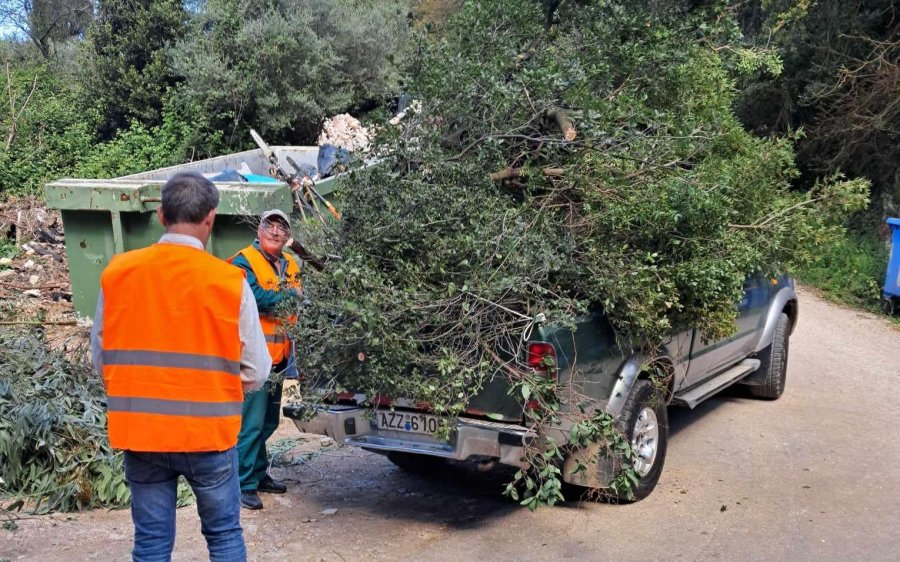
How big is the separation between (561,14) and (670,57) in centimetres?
91

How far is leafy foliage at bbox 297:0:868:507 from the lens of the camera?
4.52 metres

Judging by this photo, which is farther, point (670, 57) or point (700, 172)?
point (670, 57)

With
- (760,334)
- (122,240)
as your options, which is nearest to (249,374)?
(122,240)

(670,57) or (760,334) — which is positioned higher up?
(670,57)

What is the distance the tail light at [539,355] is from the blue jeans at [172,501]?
1750mm

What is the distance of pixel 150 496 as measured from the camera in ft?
10.9

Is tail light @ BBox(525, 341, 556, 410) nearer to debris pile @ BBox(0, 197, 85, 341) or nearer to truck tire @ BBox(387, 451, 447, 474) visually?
truck tire @ BBox(387, 451, 447, 474)

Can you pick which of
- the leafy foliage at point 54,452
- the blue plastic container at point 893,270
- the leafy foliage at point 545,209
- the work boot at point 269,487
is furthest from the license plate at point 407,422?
the blue plastic container at point 893,270

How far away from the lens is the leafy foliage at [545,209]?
14.8 feet

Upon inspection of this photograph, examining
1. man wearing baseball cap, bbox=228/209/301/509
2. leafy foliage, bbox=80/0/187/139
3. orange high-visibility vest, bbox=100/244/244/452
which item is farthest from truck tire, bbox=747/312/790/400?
leafy foliage, bbox=80/0/187/139

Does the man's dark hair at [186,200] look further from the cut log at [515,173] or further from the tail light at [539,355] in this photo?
the cut log at [515,173]

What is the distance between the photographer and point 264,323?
16.9 ft

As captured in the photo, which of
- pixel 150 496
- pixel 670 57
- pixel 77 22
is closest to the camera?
pixel 150 496

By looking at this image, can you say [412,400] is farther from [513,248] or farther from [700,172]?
[700,172]
